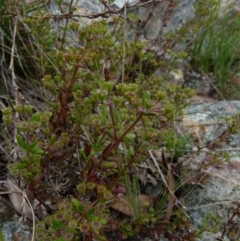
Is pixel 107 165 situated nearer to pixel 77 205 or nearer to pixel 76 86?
pixel 77 205

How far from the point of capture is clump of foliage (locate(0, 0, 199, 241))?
1.56 m

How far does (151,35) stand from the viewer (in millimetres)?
3170

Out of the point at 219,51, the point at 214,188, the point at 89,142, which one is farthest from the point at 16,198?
the point at 219,51

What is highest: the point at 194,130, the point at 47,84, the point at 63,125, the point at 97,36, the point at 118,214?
the point at 97,36

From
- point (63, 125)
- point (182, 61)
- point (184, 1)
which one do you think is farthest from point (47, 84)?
point (184, 1)

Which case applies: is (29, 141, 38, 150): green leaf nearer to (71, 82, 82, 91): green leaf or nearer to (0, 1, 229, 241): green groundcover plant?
(0, 1, 229, 241): green groundcover plant

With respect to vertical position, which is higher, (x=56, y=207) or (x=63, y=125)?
(x=63, y=125)

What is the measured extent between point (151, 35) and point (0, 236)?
5.95ft

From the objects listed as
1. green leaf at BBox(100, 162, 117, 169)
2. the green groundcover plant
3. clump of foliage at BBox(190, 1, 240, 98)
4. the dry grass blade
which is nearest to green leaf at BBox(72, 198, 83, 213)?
the green groundcover plant

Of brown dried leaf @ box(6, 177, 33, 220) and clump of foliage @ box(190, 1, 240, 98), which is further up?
clump of foliage @ box(190, 1, 240, 98)

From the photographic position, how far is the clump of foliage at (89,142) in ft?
5.11

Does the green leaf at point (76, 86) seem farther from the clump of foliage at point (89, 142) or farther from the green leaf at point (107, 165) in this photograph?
the green leaf at point (107, 165)

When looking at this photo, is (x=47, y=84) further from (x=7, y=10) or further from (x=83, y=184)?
(x=7, y=10)

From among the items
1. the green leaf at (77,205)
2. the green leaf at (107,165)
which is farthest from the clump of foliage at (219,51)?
the green leaf at (77,205)
